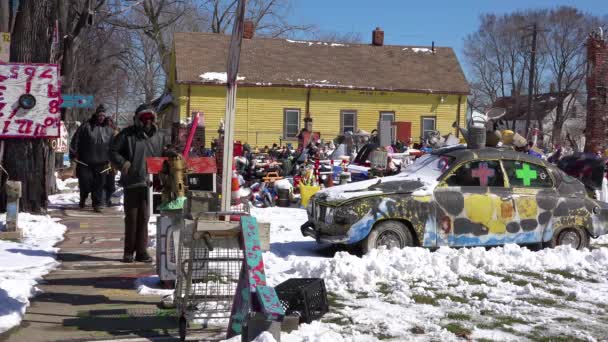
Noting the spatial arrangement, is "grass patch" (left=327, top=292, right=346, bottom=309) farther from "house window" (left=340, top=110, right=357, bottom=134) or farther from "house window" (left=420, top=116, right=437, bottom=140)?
"house window" (left=420, top=116, right=437, bottom=140)

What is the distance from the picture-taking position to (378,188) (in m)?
9.14

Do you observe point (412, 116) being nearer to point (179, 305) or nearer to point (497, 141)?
point (497, 141)

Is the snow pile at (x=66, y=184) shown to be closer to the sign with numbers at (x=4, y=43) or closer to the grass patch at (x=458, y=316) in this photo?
the sign with numbers at (x=4, y=43)

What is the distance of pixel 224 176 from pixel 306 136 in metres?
19.3

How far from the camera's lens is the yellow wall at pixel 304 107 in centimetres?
3350

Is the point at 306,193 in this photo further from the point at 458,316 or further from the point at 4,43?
the point at 458,316

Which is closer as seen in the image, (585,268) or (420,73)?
(585,268)

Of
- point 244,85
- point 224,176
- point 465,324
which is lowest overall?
point 465,324

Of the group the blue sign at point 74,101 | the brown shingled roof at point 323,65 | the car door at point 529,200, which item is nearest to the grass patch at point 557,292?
the car door at point 529,200

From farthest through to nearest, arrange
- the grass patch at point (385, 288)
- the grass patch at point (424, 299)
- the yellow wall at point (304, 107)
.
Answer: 1. the yellow wall at point (304, 107)
2. the grass patch at point (385, 288)
3. the grass patch at point (424, 299)

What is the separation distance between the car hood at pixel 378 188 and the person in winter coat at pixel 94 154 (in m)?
5.63

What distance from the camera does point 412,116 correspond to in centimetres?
3647

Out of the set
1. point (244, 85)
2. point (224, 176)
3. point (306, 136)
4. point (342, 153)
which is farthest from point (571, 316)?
point (244, 85)

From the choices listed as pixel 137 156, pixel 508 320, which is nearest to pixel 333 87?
pixel 137 156
